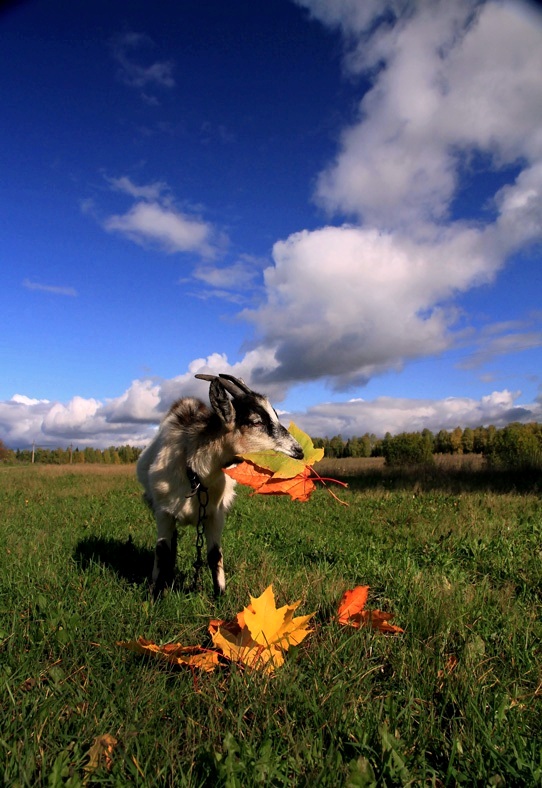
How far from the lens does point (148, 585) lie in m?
4.63

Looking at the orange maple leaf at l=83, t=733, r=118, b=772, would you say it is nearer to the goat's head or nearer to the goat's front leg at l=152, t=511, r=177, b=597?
the goat's front leg at l=152, t=511, r=177, b=597

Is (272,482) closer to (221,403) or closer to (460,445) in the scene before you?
(221,403)

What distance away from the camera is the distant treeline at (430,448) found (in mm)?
25500

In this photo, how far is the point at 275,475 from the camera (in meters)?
3.61

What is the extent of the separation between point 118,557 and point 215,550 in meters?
1.76

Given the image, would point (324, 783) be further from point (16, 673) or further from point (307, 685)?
point (16, 673)

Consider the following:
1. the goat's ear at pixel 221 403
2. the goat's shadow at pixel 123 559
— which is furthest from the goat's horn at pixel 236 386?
the goat's shadow at pixel 123 559

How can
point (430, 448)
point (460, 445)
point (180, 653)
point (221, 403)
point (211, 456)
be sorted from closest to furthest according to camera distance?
point (180, 653), point (221, 403), point (211, 456), point (430, 448), point (460, 445)

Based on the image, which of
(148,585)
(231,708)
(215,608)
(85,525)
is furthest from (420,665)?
(85,525)

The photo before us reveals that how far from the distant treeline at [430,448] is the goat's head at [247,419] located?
478 mm

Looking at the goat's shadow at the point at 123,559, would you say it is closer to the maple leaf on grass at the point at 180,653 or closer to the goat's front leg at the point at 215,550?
the goat's front leg at the point at 215,550

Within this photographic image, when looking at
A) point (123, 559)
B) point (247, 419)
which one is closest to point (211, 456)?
point (247, 419)

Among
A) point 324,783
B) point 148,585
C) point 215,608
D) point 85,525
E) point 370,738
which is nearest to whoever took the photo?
point 324,783

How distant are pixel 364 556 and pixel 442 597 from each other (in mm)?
2080
